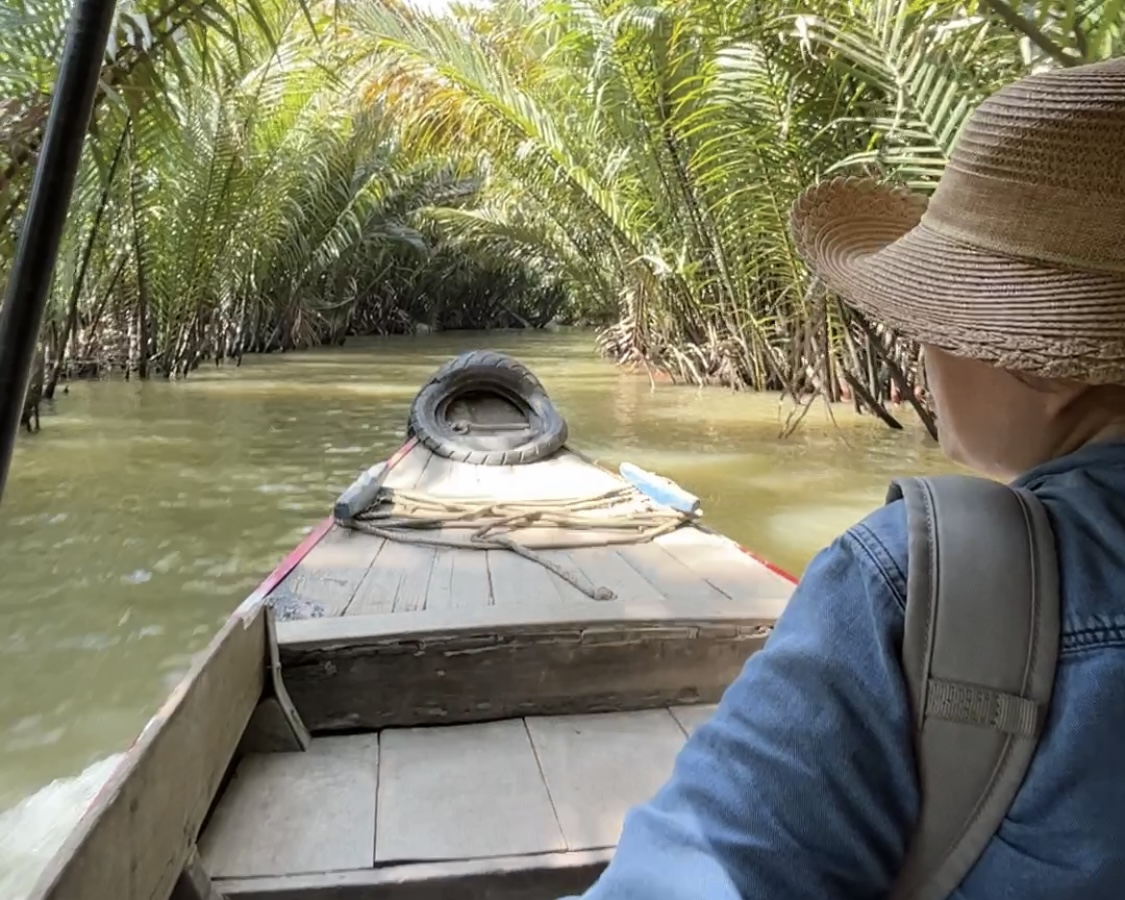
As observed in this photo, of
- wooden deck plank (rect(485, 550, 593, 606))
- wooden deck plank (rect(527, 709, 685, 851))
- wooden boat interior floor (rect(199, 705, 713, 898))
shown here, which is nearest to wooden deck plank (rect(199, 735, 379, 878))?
wooden boat interior floor (rect(199, 705, 713, 898))

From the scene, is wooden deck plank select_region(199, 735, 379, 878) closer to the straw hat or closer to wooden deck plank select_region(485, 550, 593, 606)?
wooden deck plank select_region(485, 550, 593, 606)

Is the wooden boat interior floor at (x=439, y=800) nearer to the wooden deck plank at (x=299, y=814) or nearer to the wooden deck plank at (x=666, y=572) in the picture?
the wooden deck plank at (x=299, y=814)

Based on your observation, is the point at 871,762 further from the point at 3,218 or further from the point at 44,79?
the point at 44,79

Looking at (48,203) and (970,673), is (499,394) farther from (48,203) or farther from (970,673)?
(970,673)

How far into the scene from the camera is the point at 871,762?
0.58 meters

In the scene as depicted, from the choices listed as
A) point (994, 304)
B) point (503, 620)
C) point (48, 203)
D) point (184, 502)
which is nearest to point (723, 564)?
point (503, 620)

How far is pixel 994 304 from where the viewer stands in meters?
0.71

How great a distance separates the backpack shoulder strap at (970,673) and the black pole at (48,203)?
0.81 metres

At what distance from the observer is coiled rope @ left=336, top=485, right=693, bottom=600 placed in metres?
3.43

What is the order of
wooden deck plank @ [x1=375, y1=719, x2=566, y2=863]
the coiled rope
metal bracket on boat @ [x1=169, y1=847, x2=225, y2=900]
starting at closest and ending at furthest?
metal bracket on boat @ [x1=169, y1=847, x2=225, y2=900] < wooden deck plank @ [x1=375, y1=719, x2=566, y2=863] < the coiled rope

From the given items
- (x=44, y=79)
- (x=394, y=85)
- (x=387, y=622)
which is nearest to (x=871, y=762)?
(x=387, y=622)

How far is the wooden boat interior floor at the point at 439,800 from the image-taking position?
1677 mm

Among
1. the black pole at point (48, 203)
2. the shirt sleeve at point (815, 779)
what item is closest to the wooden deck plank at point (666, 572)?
the black pole at point (48, 203)

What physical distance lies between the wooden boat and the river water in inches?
31.3
